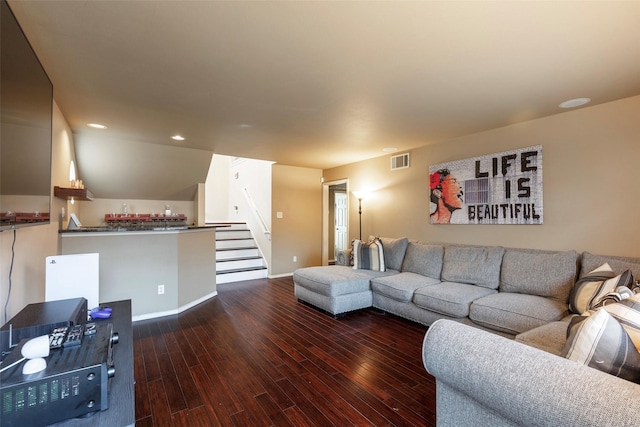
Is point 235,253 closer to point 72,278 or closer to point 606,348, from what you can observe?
point 72,278

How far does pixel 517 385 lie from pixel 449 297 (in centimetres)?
211

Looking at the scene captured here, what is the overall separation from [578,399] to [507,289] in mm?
2536

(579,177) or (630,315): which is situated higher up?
(579,177)

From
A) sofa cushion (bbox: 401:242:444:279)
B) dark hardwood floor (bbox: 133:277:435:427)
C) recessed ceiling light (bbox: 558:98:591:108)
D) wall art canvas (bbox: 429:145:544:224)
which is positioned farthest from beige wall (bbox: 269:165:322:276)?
recessed ceiling light (bbox: 558:98:591:108)

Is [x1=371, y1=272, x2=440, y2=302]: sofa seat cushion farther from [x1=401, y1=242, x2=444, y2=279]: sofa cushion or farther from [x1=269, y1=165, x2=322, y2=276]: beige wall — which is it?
[x1=269, y1=165, x2=322, y2=276]: beige wall

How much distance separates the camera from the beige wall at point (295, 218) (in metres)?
5.77

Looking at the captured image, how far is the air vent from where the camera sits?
4484mm

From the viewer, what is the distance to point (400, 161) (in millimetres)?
4574

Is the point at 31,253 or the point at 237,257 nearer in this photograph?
the point at 31,253

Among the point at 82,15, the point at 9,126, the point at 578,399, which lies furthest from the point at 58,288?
the point at 578,399

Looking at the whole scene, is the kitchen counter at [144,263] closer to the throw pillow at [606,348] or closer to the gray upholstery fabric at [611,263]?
the throw pillow at [606,348]

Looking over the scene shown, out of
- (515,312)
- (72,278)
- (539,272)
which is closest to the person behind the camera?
(72,278)

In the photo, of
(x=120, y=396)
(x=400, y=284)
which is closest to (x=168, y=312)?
(x=400, y=284)

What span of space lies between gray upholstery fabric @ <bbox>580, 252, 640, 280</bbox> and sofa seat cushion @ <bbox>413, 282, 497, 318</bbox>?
801 millimetres
